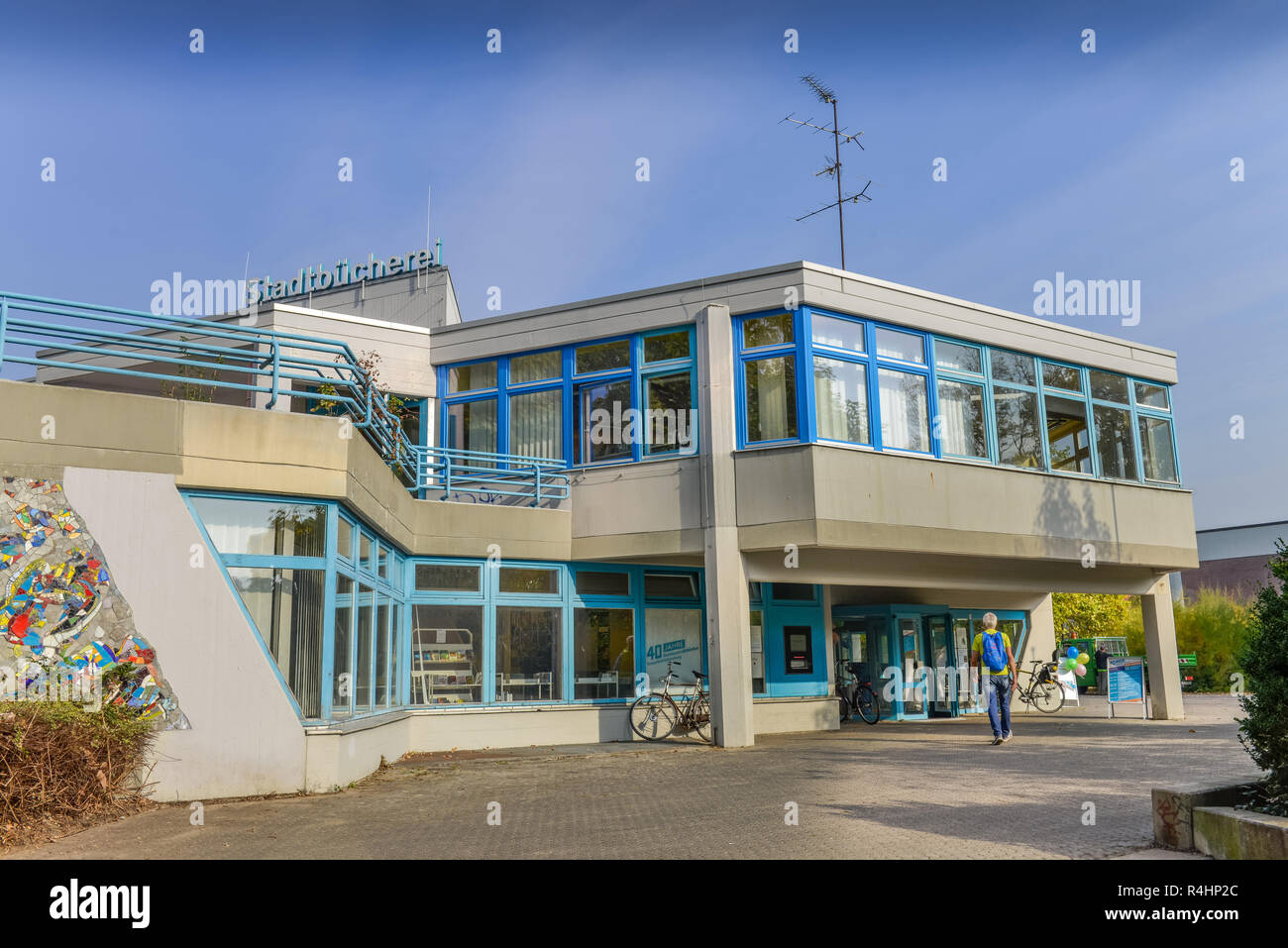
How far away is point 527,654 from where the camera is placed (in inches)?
642

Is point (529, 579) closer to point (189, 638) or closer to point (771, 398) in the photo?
point (771, 398)

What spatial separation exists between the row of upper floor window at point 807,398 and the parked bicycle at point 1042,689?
604 cm

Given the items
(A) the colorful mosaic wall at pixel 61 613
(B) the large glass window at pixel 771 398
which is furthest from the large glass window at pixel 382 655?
(B) the large glass window at pixel 771 398

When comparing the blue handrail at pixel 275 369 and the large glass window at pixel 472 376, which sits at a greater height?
the large glass window at pixel 472 376

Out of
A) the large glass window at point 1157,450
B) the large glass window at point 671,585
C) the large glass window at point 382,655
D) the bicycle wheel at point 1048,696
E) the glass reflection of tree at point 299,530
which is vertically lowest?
the bicycle wheel at point 1048,696

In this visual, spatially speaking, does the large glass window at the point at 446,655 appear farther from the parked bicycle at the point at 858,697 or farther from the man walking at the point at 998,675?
the parked bicycle at the point at 858,697

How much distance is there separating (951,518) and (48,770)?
1330cm

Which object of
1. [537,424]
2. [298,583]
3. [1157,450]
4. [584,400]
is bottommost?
[298,583]

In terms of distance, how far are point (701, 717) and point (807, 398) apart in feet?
17.2

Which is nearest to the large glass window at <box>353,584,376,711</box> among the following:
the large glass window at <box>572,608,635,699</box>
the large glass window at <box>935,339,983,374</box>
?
the large glass window at <box>572,608,635,699</box>

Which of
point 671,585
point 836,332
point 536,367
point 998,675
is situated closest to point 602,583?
point 671,585

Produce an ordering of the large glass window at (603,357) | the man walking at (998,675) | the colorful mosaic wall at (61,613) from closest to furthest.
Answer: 1. the colorful mosaic wall at (61,613)
2. the man walking at (998,675)
3. the large glass window at (603,357)

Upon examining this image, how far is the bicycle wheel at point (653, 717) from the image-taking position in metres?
16.5
